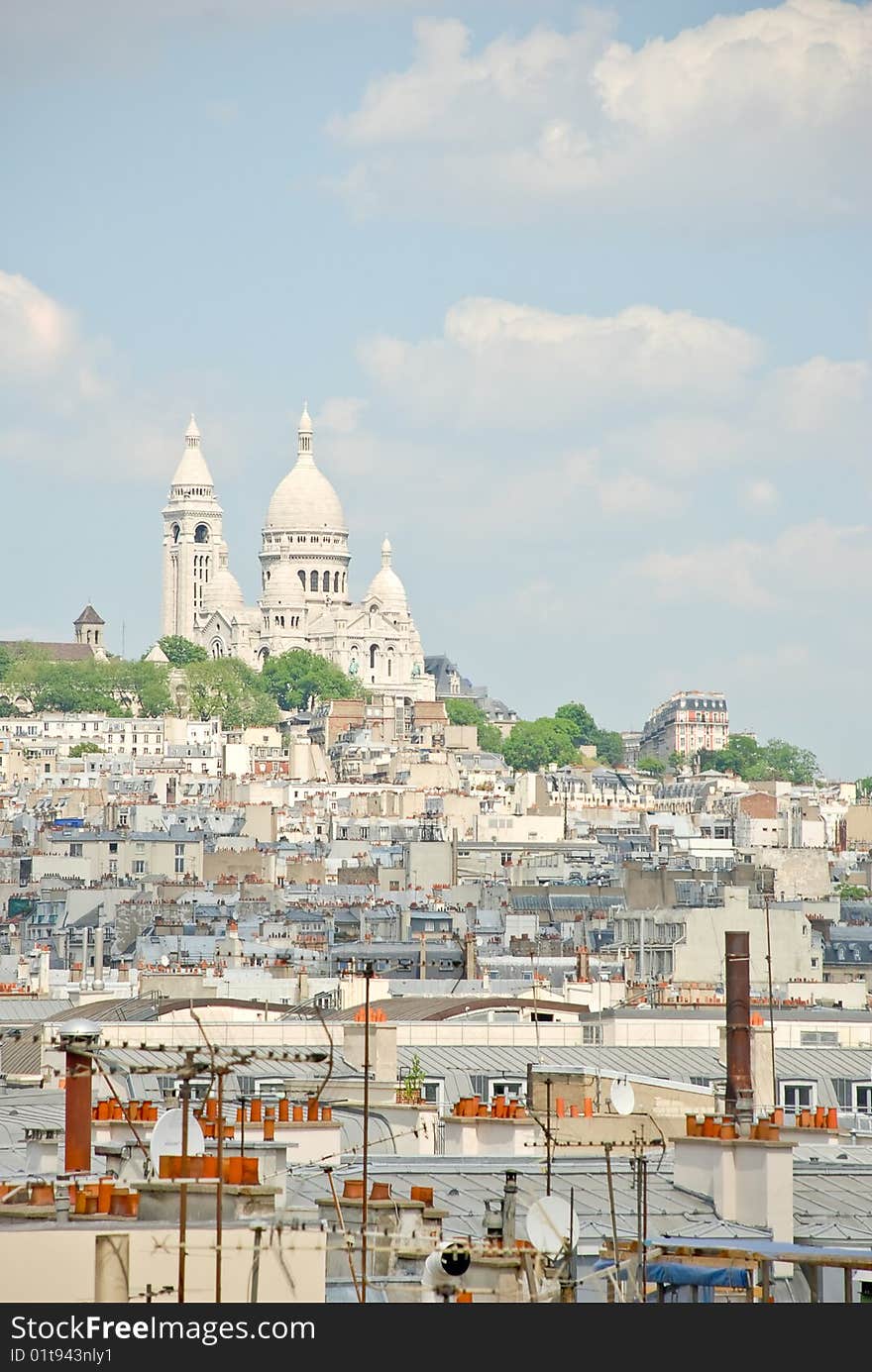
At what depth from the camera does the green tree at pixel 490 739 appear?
178700mm

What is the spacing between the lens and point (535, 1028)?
24.7 m

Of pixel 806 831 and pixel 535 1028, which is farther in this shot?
pixel 806 831

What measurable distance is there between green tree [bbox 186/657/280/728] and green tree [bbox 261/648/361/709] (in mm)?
1193

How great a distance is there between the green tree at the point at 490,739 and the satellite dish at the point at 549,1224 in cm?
16375

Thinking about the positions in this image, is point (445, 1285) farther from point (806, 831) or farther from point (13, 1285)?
point (806, 831)

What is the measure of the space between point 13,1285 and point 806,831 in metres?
108

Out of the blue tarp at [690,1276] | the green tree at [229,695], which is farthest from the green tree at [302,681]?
the blue tarp at [690,1276]

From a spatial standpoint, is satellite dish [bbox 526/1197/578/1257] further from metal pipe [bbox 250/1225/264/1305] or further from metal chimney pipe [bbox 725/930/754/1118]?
metal chimney pipe [bbox 725/930/754/1118]

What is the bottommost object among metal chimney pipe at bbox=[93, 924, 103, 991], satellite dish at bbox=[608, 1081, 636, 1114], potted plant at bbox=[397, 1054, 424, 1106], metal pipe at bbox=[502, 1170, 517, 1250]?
metal pipe at bbox=[502, 1170, 517, 1250]

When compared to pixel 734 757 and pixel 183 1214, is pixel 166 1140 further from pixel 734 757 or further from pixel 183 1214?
pixel 734 757

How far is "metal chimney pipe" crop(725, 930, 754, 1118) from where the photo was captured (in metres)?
14.9

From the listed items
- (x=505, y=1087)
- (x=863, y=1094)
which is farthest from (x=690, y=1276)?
(x=863, y=1094)

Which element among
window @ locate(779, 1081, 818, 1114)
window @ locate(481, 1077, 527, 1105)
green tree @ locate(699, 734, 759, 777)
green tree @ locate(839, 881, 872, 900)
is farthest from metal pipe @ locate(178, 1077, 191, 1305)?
green tree @ locate(699, 734, 759, 777)
